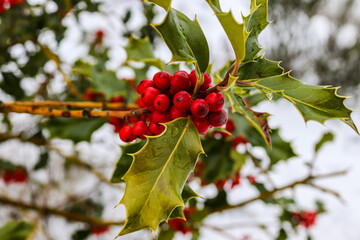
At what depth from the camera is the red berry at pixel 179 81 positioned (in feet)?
1.06

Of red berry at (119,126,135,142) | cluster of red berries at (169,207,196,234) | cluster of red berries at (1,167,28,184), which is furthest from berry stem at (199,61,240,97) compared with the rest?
cluster of red berries at (1,167,28,184)

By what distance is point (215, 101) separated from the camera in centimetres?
30

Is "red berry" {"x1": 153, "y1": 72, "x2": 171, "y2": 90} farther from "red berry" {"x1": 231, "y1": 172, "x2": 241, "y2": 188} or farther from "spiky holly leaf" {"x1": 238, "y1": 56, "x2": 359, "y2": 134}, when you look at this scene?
"red berry" {"x1": 231, "y1": 172, "x2": 241, "y2": 188}

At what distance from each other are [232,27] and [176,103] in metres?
0.11

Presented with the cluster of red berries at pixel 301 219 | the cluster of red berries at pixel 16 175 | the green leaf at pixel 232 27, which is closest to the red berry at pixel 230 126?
the green leaf at pixel 232 27

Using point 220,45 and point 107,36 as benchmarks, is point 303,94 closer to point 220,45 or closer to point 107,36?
point 107,36

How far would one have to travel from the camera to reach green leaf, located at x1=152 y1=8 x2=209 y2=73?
0.30 metres

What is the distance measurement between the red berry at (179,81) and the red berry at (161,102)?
0.02 m

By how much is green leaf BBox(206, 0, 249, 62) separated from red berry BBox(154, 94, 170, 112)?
11cm

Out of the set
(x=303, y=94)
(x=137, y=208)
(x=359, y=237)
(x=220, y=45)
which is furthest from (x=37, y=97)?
(x=220, y=45)

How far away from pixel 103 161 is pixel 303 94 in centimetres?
148

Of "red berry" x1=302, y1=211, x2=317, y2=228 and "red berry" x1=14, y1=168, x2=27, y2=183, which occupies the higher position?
"red berry" x1=302, y1=211, x2=317, y2=228

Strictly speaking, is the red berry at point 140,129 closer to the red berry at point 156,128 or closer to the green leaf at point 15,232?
the red berry at point 156,128

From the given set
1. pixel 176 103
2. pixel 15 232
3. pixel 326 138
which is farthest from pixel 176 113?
pixel 15 232
